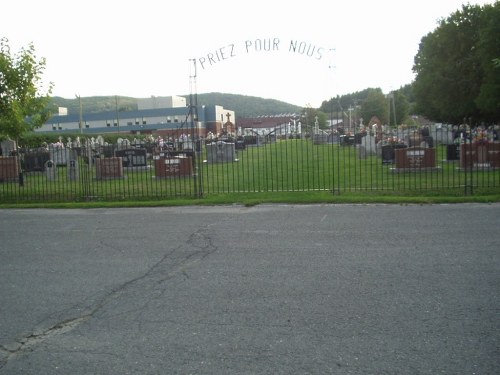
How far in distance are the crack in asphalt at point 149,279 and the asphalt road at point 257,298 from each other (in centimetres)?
2

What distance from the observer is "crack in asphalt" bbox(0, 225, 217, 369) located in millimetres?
4641

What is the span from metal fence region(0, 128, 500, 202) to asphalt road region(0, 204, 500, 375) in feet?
17.4

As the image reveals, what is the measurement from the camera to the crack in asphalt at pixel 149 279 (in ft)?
15.2

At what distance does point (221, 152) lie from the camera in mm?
27656

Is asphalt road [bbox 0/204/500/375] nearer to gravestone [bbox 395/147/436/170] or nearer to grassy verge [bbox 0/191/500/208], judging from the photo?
grassy verge [bbox 0/191/500/208]

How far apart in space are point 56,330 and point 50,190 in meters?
13.4

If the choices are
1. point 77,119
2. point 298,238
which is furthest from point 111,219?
point 77,119

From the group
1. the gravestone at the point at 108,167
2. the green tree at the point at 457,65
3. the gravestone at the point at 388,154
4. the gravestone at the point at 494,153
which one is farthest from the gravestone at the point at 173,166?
the green tree at the point at 457,65

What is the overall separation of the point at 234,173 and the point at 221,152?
6.03 m

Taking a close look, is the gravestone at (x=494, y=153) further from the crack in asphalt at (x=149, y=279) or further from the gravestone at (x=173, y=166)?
the crack in asphalt at (x=149, y=279)

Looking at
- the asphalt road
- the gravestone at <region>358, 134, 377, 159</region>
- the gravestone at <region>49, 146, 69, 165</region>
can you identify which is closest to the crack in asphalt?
the asphalt road

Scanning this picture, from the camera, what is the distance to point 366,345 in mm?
4438

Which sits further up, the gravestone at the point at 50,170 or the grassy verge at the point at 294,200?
the gravestone at the point at 50,170

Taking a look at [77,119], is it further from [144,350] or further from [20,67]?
[144,350]
